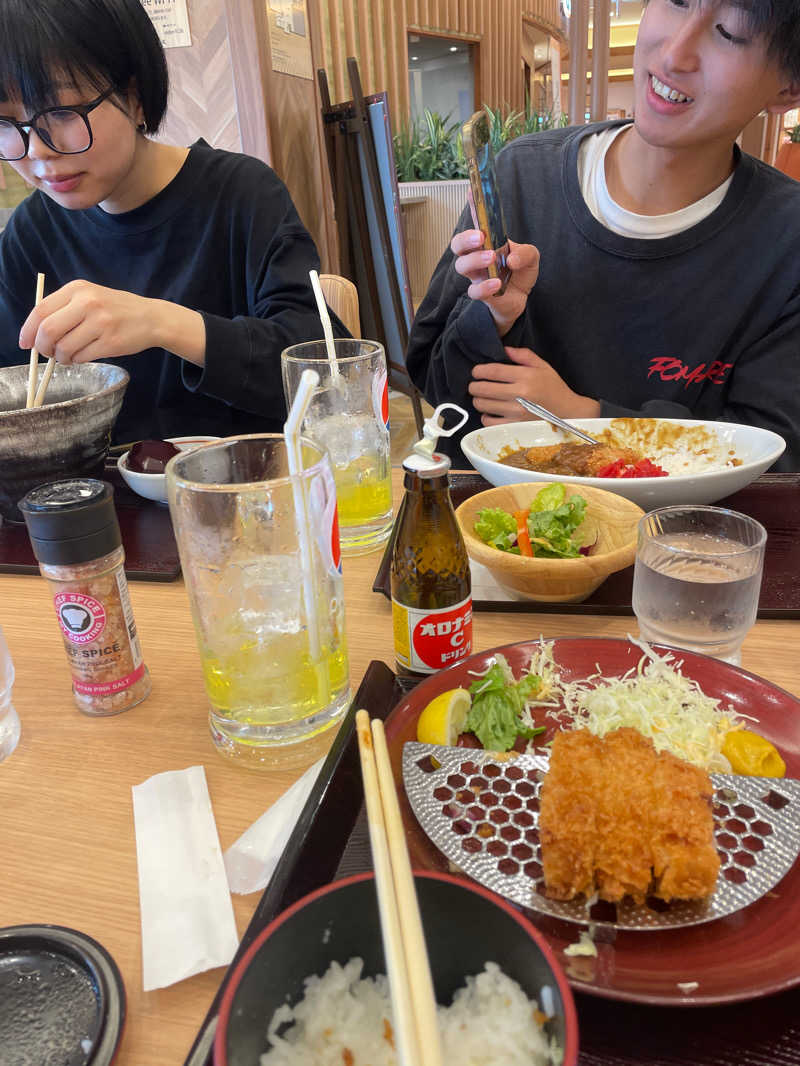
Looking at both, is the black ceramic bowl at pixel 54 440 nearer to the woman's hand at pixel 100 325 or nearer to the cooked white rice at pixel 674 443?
the woman's hand at pixel 100 325

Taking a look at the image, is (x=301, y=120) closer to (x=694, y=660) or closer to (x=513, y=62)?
(x=694, y=660)

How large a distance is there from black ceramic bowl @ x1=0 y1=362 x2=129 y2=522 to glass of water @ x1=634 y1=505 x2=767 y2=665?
35.0 inches

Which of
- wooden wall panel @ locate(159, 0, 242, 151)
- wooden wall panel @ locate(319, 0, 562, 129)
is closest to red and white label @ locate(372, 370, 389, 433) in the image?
wooden wall panel @ locate(159, 0, 242, 151)

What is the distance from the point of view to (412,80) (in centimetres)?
866

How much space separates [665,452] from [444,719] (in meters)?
0.95

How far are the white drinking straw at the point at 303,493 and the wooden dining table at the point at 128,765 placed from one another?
5.9 inches

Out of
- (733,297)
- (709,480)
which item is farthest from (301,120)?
(709,480)

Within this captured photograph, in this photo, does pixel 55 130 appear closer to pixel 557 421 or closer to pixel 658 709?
pixel 557 421

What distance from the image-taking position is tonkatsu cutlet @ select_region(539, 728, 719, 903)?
54 cm

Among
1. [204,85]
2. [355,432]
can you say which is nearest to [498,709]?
[355,432]

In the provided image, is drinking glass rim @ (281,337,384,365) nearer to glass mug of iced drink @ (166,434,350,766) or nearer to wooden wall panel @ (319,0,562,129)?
glass mug of iced drink @ (166,434,350,766)

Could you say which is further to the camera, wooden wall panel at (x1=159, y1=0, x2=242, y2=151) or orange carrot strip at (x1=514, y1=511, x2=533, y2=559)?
wooden wall panel at (x1=159, y1=0, x2=242, y2=151)

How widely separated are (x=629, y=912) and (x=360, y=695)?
1.13 ft

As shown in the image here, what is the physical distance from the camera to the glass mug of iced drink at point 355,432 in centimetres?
120
